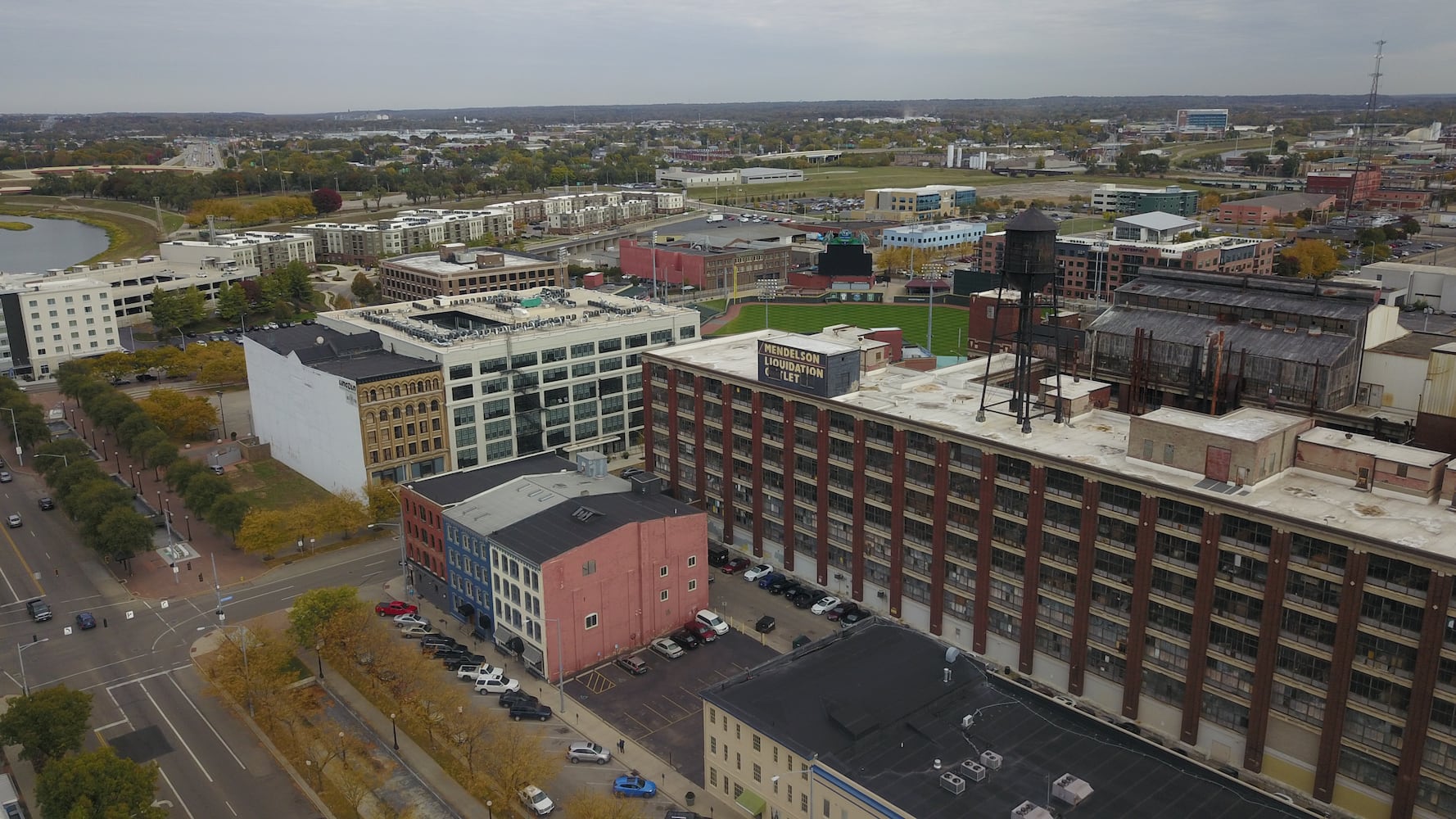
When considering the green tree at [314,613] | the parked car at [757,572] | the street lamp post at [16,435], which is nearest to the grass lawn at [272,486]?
the street lamp post at [16,435]

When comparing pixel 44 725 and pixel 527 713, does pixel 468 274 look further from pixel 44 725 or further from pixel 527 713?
pixel 44 725

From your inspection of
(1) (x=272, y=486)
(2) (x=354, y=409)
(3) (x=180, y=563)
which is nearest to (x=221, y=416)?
(1) (x=272, y=486)

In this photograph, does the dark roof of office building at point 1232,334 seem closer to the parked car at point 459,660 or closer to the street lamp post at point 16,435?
the parked car at point 459,660

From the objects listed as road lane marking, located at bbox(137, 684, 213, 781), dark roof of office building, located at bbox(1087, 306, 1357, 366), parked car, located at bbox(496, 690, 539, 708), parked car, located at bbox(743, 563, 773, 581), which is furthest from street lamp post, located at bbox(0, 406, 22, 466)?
dark roof of office building, located at bbox(1087, 306, 1357, 366)

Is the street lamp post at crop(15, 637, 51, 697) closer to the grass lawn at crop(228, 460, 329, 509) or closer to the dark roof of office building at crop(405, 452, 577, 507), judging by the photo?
the grass lawn at crop(228, 460, 329, 509)

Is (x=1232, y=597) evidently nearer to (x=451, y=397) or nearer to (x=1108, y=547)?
(x=1108, y=547)
